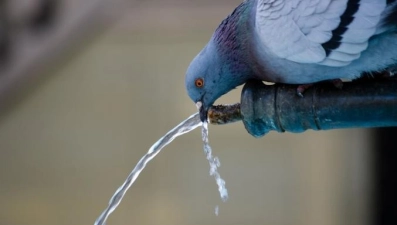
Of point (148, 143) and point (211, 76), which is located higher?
point (211, 76)

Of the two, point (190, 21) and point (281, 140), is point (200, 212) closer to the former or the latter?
point (281, 140)

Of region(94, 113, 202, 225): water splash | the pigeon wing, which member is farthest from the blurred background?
the pigeon wing

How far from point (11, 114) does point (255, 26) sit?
1.95 m

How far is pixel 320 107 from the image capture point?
0.97 m

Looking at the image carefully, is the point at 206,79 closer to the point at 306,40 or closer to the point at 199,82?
the point at 199,82

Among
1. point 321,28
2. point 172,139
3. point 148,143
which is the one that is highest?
point 321,28

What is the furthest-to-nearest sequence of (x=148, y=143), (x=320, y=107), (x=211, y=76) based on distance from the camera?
(x=148, y=143) → (x=211, y=76) → (x=320, y=107)

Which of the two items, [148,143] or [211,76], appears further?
[148,143]

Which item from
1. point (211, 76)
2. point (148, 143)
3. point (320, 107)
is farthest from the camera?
point (148, 143)

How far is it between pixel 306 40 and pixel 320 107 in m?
0.10

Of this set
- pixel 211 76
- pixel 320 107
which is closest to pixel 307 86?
pixel 320 107

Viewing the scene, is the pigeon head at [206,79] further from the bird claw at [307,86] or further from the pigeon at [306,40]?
the bird claw at [307,86]

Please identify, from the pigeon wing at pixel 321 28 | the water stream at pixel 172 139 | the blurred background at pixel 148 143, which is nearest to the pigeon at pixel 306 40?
the pigeon wing at pixel 321 28

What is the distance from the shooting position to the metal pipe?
3.07 ft
